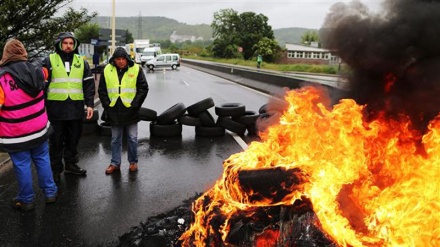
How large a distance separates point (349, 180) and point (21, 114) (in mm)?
3839

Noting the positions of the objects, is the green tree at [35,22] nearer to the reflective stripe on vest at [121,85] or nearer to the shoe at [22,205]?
the reflective stripe on vest at [121,85]

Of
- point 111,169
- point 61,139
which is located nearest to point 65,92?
point 61,139

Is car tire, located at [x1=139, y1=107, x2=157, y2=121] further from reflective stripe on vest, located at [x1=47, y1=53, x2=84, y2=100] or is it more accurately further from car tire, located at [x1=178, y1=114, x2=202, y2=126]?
reflective stripe on vest, located at [x1=47, y1=53, x2=84, y2=100]

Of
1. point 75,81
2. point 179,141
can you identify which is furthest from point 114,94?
point 179,141

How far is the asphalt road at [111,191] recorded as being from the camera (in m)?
4.35

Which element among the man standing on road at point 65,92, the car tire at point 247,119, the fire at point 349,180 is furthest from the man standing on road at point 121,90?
the car tire at point 247,119

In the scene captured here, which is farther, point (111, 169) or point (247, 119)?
point (247, 119)

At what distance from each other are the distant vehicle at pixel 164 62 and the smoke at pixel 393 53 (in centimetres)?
3996

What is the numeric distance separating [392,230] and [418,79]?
162 centimetres

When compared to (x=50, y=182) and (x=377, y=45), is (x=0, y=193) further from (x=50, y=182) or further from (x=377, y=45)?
(x=377, y=45)

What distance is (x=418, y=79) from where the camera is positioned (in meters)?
3.99

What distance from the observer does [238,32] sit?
3472 inches

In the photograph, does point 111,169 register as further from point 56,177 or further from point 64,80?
point 64,80

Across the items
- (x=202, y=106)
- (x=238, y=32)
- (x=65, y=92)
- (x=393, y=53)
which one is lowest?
(x=202, y=106)
